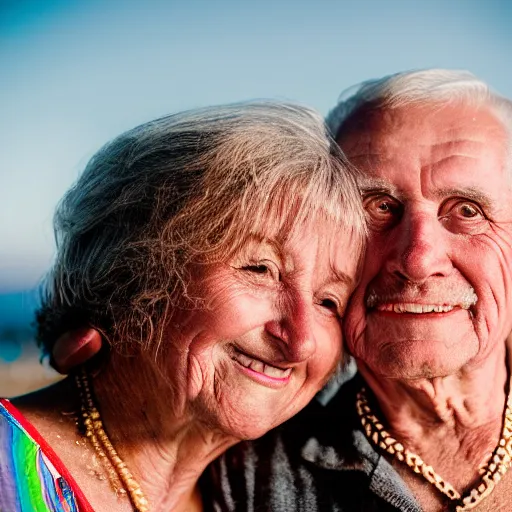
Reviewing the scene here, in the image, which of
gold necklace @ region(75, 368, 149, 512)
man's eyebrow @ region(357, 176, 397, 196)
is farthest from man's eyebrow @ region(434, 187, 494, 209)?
gold necklace @ region(75, 368, 149, 512)

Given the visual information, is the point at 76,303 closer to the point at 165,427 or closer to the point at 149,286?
the point at 149,286

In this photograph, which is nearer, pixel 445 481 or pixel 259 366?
pixel 259 366

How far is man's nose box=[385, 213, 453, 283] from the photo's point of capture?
88.7 inches

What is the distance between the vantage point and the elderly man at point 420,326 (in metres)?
2.30

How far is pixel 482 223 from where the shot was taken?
233 centimetres

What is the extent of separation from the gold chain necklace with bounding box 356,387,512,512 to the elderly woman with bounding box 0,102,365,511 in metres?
0.33

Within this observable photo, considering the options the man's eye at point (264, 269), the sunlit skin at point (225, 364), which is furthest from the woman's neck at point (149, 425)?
the man's eye at point (264, 269)

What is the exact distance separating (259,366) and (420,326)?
0.53 meters

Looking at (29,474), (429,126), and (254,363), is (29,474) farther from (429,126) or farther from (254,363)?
(429,126)

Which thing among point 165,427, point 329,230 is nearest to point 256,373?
point 165,427

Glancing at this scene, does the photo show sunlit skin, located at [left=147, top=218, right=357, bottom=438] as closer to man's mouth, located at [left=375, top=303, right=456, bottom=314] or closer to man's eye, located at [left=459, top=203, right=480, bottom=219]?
man's mouth, located at [left=375, top=303, right=456, bottom=314]

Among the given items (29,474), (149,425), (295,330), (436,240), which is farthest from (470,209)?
(29,474)

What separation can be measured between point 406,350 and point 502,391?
→ 0.47m

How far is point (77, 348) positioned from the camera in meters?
2.31
